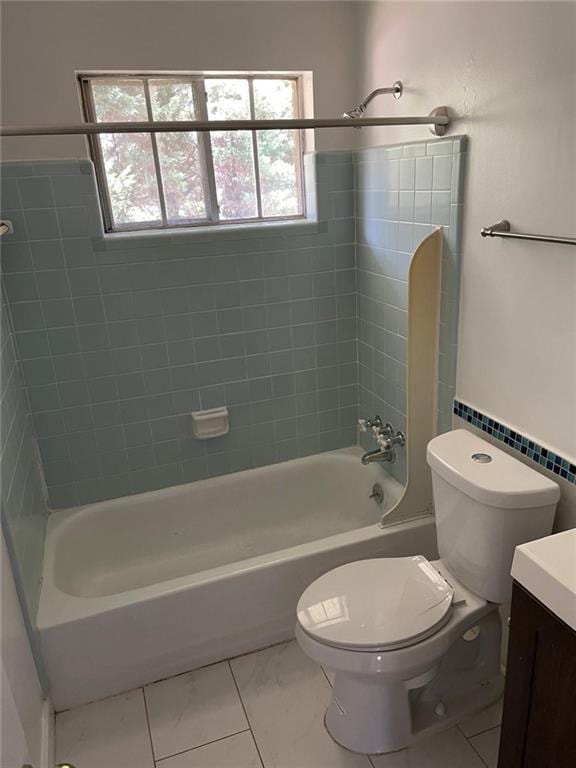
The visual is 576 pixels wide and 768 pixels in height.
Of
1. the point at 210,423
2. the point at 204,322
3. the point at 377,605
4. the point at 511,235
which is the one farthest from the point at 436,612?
the point at 204,322

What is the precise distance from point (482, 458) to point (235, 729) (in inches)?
45.0

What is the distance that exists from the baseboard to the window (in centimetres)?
172

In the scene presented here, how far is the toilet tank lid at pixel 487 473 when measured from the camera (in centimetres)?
146

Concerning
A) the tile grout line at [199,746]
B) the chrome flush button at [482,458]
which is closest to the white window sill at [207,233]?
the chrome flush button at [482,458]

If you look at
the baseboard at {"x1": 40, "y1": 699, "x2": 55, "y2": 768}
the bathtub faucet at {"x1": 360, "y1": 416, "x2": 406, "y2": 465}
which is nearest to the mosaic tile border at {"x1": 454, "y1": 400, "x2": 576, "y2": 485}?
the bathtub faucet at {"x1": 360, "y1": 416, "x2": 406, "y2": 465}

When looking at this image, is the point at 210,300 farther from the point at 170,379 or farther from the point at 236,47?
the point at 236,47

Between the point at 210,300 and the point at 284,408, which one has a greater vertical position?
the point at 210,300

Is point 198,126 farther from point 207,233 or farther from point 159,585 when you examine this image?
point 159,585

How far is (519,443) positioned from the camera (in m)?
1.65

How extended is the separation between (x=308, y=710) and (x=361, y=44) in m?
2.39

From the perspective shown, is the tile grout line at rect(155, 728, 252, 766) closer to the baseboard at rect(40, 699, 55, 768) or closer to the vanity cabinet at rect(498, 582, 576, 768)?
the baseboard at rect(40, 699, 55, 768)

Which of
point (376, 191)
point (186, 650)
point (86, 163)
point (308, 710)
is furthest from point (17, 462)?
point (376, 191)

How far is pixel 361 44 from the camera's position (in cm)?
219

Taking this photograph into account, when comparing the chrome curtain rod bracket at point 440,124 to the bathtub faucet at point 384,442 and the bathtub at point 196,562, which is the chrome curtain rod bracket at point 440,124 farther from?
the bathtub at point 196,562
